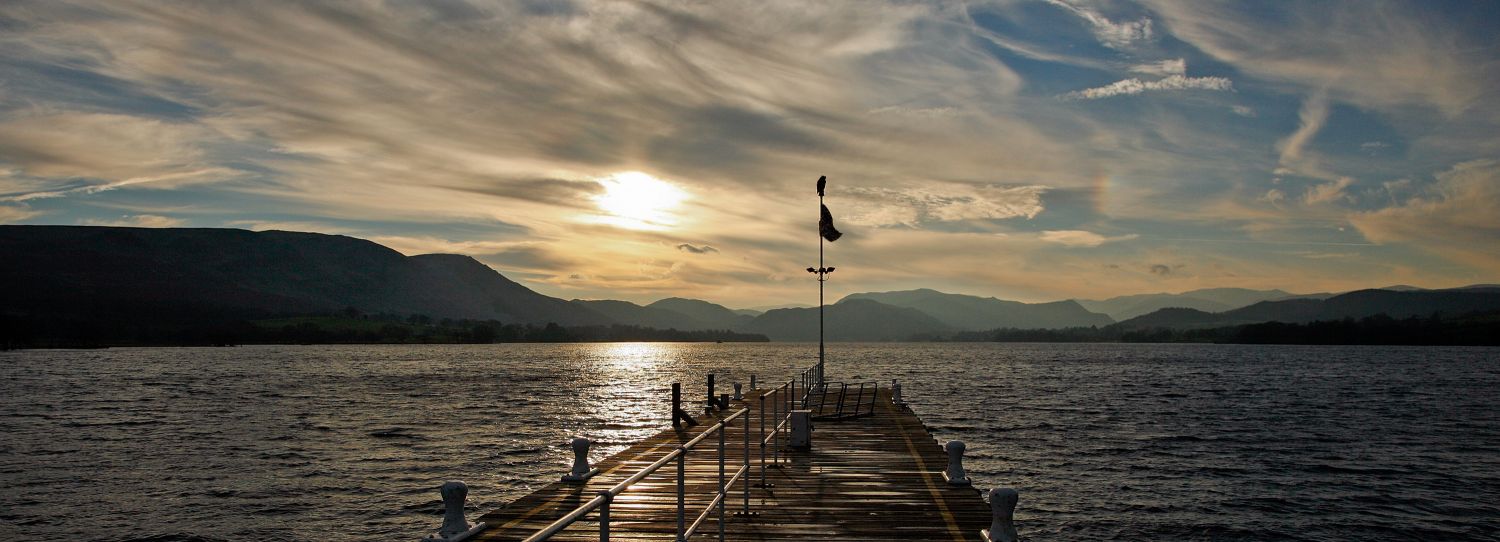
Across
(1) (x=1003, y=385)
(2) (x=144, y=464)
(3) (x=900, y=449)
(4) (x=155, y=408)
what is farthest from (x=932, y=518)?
(1) (x=1003, y=385)

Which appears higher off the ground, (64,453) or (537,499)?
(537,499)

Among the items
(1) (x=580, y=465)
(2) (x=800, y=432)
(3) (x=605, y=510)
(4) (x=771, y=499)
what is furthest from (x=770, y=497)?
(3) (x=605, y=510)

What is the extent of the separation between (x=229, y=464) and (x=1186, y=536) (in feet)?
106

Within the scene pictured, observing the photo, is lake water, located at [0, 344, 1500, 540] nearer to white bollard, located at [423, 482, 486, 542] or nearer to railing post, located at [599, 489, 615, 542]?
white bollard, located at [423, 482, 486, 542]

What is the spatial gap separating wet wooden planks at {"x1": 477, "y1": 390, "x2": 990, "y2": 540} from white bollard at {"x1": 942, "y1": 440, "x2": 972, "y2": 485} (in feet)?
0.88

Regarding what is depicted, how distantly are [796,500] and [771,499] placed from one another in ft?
1.30

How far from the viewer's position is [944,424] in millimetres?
46781

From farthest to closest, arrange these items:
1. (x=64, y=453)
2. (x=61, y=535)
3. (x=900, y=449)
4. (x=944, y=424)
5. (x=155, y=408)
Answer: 1. (x=155, y=408)
2. (x=944, y=424)
3. (x=64, y=453)
4. (x=61, y=535)
5. (x=900, y=449)

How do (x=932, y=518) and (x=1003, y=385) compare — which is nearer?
(x=932, y=518)

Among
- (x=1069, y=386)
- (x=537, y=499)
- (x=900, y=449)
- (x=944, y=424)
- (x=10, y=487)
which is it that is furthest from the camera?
(x=1069, y=386)

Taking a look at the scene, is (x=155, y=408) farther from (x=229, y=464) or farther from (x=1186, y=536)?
(x=1186, y=536)

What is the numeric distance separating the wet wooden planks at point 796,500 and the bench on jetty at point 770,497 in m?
0.02

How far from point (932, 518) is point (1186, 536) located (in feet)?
39.1

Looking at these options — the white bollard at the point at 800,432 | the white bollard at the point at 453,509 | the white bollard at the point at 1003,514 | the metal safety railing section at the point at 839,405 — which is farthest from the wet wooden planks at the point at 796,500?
the metal safety railing section at the point at 839,405
